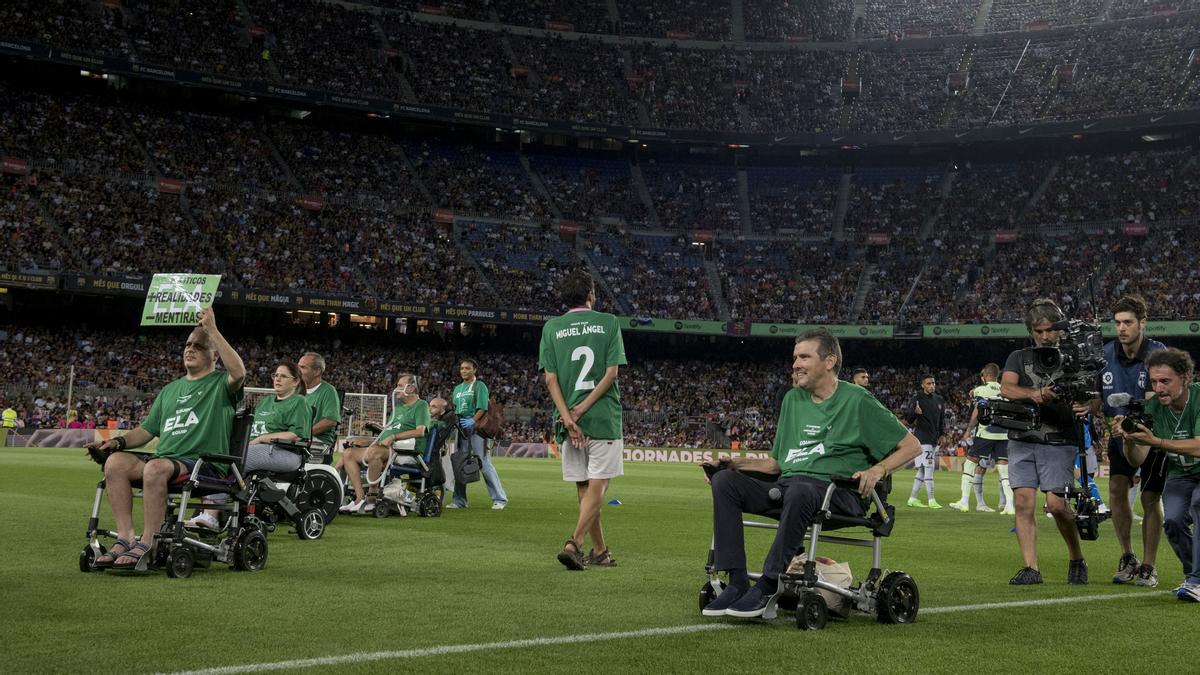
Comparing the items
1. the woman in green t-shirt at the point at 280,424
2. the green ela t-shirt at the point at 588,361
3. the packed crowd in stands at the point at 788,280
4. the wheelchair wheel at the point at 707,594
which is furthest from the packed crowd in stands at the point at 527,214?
the wheelchair wheel at the point at 707,594

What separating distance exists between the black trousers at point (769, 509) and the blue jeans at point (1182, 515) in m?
3.12

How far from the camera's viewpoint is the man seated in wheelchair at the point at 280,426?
35.9 feet

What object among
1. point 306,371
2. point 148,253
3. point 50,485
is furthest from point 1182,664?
point 148,253

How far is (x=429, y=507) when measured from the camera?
1523 centimetres

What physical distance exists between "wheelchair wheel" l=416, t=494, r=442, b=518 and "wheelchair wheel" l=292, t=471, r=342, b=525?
2.77m

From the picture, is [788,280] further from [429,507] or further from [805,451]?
[805,451]

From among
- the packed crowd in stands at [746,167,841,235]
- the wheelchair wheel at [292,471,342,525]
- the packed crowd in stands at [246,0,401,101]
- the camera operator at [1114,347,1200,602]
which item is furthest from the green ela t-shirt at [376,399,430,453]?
the packed crowd in stands at [746,167,841,235]

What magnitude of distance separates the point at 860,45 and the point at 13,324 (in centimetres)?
4660

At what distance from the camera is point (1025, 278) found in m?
55.2

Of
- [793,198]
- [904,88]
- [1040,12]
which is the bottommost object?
[793,198]

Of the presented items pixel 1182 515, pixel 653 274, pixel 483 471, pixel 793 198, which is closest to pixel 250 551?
pixel 1182 515

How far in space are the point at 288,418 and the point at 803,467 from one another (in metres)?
6.54

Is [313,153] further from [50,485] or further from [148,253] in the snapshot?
[50,485]

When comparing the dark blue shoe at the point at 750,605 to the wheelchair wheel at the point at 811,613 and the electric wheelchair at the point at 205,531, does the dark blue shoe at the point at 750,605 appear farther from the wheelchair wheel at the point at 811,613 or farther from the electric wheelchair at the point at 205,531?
the electric wheelchair at the point at 205,531
